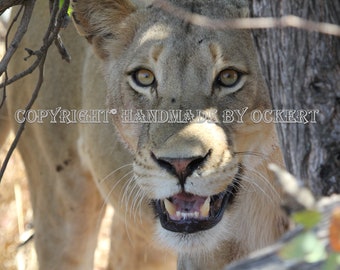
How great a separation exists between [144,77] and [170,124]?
1.17ft

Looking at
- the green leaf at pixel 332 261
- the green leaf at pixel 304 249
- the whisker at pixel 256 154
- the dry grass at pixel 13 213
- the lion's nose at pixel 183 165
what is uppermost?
the green leaf at pixel 304 249

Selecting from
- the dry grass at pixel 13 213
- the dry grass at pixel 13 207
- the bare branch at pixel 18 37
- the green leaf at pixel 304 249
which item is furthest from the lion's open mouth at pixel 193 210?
the dry grass at pixel 13 207

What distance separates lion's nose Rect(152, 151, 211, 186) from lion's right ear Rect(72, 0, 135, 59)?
81 cm

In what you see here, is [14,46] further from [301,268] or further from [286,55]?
[301,268]

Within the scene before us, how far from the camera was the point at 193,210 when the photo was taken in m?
2.88

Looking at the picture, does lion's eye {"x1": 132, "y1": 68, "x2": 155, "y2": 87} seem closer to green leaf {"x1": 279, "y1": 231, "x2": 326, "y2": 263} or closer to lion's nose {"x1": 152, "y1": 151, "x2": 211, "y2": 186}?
lion's nose {"x1": 152, "y1": 151, "x2": 211, "y2": 186}

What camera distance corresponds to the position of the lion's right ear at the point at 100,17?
Answer: 330 cm

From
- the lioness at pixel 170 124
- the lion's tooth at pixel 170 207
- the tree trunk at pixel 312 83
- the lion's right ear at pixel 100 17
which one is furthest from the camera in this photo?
the lion's right ear at pixel 100 17

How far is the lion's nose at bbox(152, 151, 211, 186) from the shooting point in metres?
2.64

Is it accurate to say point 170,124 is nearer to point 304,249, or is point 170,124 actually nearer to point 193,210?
point 193,210

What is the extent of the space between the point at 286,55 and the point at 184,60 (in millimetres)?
1088

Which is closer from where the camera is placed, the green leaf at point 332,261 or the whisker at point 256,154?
the green leaf at point 332,261

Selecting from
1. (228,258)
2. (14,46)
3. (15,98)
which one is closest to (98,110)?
(15,98)

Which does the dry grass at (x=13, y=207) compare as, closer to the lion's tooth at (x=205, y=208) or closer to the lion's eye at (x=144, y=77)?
the lion's eye at (x=144, y=77)
